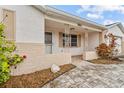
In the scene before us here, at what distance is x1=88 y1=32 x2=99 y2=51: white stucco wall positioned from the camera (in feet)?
54.2

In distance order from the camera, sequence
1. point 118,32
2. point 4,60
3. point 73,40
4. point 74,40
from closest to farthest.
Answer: point 4,60 → point 73,40 → point 74,40 → point 118,32

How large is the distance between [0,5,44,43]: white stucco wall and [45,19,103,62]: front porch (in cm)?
398

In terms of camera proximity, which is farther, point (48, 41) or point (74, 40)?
point (74, 40)

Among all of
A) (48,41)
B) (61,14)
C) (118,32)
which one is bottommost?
(48,41)

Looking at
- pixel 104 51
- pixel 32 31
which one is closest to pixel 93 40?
pixel 104 51

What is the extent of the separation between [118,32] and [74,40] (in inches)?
268

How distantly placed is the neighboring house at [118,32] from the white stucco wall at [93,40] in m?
1.44

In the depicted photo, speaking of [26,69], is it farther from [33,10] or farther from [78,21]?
[78,21]

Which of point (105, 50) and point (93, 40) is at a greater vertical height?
point (93, 40)

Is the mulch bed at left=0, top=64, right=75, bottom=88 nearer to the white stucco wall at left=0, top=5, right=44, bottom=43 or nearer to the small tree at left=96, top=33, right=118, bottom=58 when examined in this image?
the white stucco wall at left=0, top=5, right=44, bottom=43

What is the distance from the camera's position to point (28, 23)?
8078mm

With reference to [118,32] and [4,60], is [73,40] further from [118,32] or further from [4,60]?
[4,60]

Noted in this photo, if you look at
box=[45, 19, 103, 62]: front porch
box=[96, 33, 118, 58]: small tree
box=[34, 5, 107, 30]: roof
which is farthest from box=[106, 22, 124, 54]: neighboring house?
box=[34, 5, 107, 30]: roof
